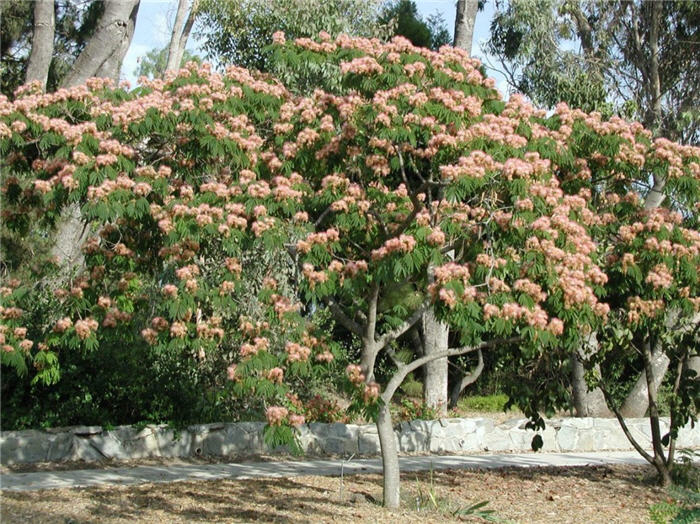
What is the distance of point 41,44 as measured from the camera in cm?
1431

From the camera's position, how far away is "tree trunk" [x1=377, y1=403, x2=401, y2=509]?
24.1 feet

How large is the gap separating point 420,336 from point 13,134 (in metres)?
10.6

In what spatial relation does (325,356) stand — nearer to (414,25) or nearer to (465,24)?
(465,24)

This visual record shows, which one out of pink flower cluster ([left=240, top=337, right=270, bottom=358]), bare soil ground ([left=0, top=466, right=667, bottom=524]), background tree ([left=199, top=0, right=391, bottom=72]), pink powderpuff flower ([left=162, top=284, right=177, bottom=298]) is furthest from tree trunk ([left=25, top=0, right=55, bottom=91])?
pink flower cluster ([left=240, top=337, right=270, bottom=358])

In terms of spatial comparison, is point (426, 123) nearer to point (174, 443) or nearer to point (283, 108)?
point (283, 108)

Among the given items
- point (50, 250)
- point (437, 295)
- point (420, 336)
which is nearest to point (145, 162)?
point (437, 295)

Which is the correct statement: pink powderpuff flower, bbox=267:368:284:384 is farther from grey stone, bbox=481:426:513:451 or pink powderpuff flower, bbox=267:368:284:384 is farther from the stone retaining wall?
grey stone, bbox=481:426:513:451

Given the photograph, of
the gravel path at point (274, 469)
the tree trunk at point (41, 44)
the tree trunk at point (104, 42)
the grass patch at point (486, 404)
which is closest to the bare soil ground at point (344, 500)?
the gravel path at point (274, 469)

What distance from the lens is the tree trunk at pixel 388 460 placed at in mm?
7355

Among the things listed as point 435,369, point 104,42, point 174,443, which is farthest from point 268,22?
point 174,443

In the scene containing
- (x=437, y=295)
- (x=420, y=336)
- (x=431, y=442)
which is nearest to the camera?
(x=437, y=295)

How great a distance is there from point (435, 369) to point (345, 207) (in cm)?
811

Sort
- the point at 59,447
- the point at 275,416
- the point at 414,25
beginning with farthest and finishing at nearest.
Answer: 1. the point at 414,25
2. the point at 59,447
3. the point at 275,416

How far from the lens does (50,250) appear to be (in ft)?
40.8
